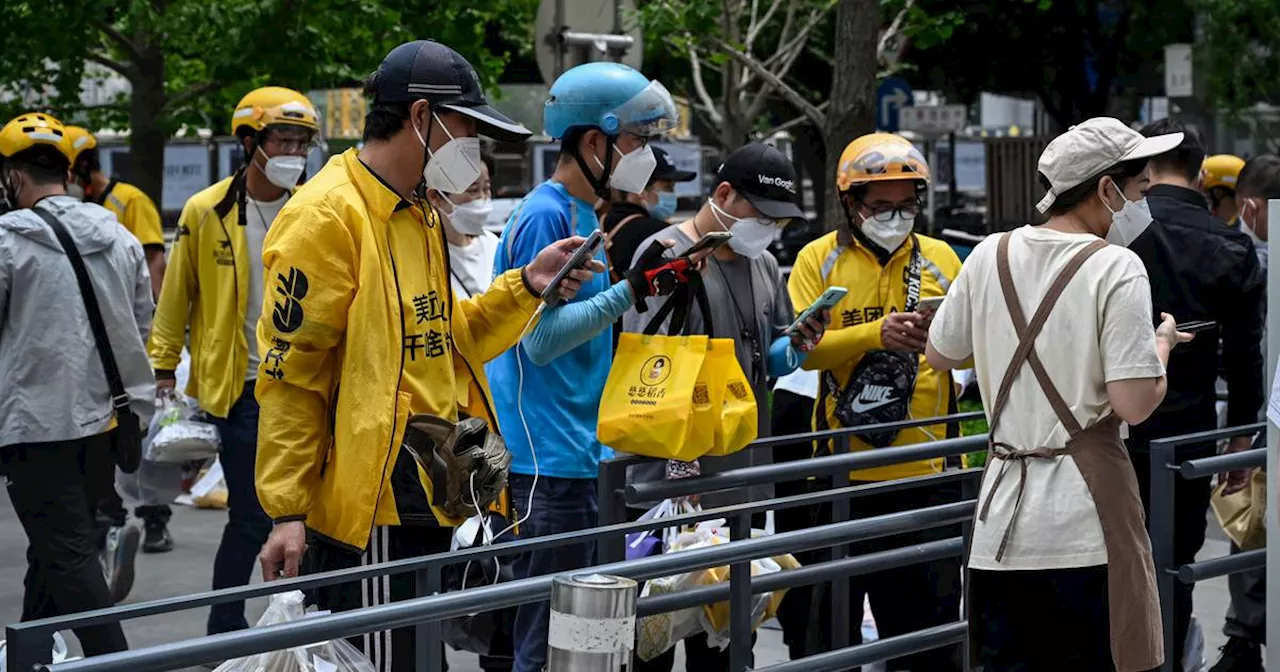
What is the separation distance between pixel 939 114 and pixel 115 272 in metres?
17.8

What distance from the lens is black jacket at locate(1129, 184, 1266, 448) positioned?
6008mm

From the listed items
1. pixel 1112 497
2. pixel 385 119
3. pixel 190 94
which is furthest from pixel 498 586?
pixel 190 94

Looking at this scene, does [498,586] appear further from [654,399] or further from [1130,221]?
[1130,221]

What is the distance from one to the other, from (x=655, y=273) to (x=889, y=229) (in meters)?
1.54

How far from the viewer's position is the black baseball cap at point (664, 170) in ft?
19.2

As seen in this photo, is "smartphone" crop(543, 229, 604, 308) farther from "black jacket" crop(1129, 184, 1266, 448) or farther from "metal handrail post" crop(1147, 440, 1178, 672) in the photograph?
"black jacket" crop(1129, 184, 1266, 448)

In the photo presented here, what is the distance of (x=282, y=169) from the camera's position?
6957 millimetres

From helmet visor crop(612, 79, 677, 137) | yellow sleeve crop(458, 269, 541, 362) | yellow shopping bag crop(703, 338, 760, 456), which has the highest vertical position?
helmet visor crop(612, 79, 677, 137)

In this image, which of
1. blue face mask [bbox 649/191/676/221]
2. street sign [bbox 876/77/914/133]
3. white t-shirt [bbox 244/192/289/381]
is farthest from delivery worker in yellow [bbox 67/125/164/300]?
street sign [bbox 876/77/914/133]

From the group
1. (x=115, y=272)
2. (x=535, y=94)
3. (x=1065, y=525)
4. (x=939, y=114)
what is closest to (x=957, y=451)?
(x=1065, y=525)

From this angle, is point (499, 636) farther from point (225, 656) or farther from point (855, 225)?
point (225, 656)

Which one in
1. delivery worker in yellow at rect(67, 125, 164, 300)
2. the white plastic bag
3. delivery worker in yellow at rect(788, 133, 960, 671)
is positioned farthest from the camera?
delivery worker in yellow at rect(67, 125, 164, 300)

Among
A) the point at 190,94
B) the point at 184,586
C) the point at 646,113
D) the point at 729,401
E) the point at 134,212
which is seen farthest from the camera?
the point at 190,94

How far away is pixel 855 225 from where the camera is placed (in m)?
6.09
